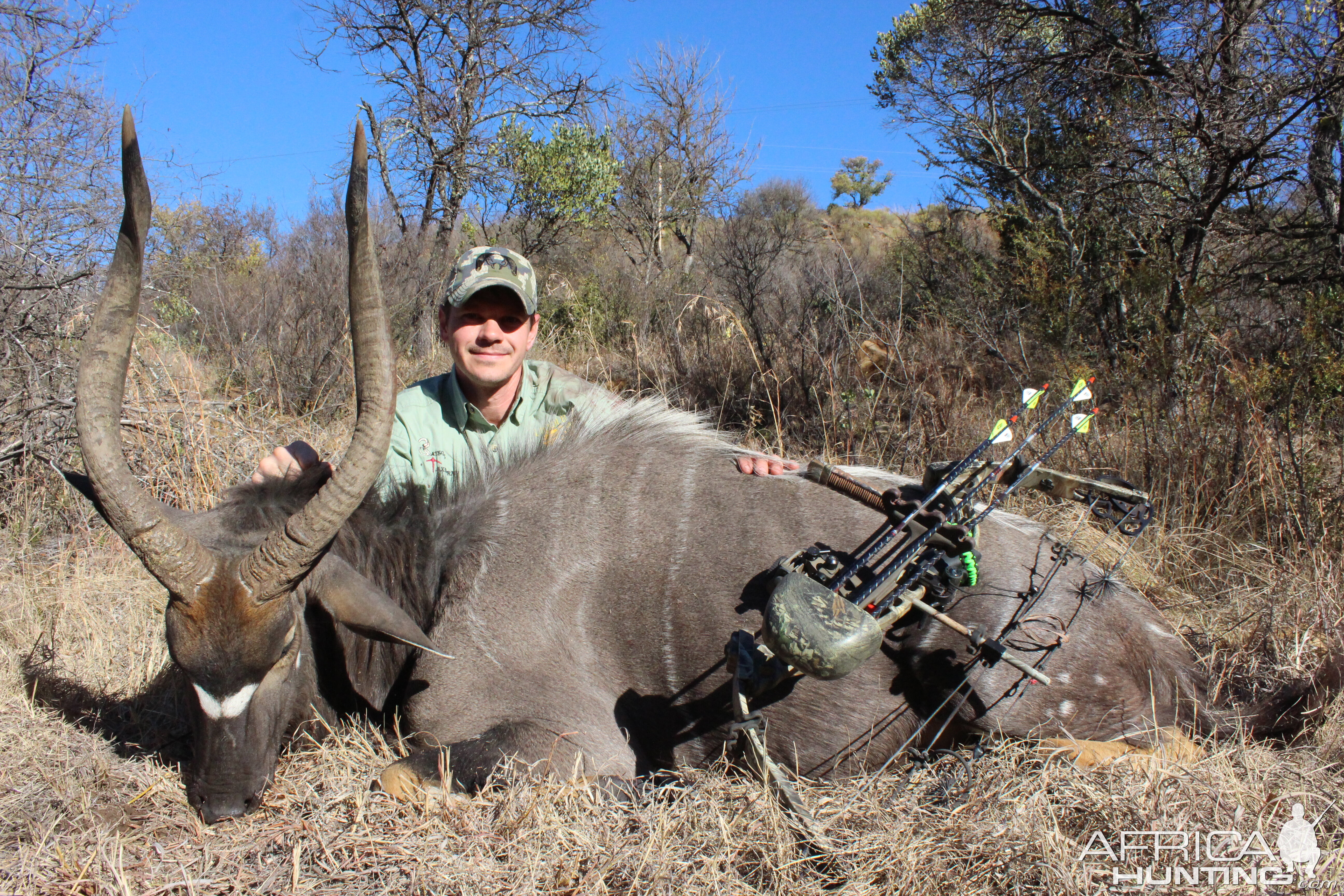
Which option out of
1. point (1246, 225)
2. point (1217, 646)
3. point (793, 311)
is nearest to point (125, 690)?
point (1217, 646)

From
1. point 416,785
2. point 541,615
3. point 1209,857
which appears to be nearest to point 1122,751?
point 1209,857

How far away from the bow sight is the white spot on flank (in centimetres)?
156

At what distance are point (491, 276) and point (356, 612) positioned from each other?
5.57 ft

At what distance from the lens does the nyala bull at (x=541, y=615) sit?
245 centimetres

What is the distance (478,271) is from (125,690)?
2302 mm

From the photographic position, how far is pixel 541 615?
294 cm

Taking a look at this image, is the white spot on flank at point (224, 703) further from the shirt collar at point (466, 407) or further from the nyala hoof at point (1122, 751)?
the nyala hoof at point (1122, 751)

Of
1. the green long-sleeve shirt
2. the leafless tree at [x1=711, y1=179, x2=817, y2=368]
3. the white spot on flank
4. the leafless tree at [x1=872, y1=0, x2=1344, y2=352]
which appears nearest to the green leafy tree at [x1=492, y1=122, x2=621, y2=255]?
the leafless tree at [x1=711, y1=179, x2=817, y2=368]

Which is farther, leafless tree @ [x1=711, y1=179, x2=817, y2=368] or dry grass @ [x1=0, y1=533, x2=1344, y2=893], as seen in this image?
leafless tree @ [x1=711, y1=179, x2=817, y2=368]

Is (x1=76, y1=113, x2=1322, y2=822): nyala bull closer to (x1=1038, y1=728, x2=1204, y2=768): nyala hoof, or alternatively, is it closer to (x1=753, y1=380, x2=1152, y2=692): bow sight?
(x1=1038, y1=728, x2=1204, y2=768): nyala hoof

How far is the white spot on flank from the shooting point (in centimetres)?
249

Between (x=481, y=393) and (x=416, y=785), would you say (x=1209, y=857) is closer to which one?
(x=416, y=785)

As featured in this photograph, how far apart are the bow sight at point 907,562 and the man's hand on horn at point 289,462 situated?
1749 mm

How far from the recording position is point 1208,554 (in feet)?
13.9
